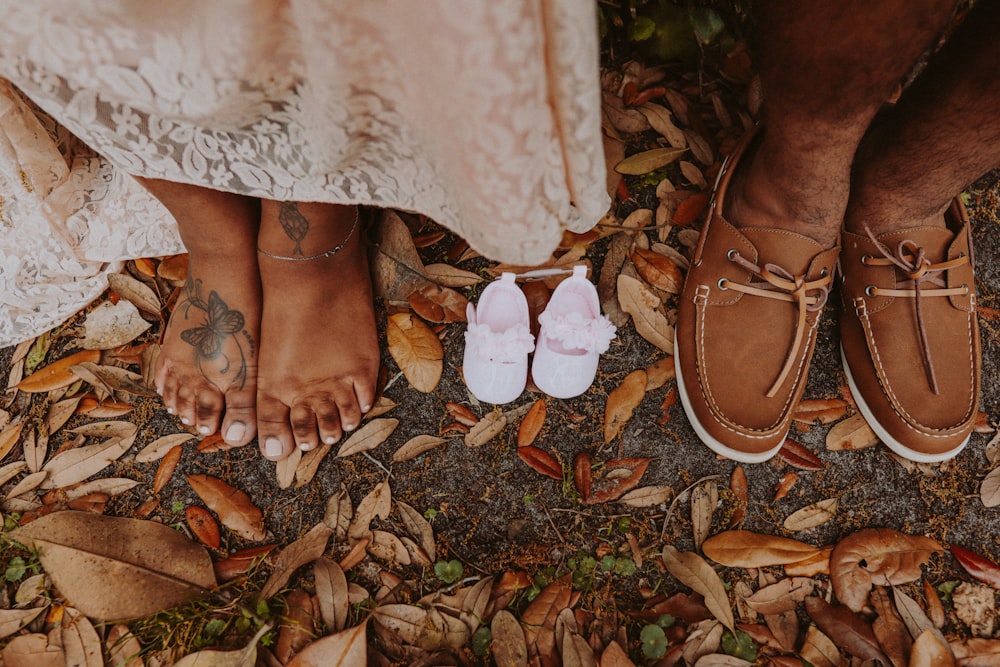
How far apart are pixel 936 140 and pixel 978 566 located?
0.86m

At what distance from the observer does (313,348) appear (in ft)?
3.81

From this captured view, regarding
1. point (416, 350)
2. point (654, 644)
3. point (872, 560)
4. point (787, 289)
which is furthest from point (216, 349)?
point (872, 560)

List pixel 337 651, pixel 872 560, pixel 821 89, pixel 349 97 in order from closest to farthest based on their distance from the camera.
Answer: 1. pixel 349 97
2. pixel 821 89
3. pixel 337 651
4. pixel 872 560

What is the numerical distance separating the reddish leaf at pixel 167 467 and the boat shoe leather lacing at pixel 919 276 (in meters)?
1.51

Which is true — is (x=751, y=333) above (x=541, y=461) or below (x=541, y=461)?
above

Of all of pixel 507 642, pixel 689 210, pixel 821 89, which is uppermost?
pixel 821 89

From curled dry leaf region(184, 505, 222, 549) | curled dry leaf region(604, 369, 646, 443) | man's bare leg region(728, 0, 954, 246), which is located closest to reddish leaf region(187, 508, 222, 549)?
curled dry leaf region(184, 505, 222, 549)

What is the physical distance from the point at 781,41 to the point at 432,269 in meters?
0.81

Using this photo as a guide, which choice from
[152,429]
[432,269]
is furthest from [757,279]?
[152,429]

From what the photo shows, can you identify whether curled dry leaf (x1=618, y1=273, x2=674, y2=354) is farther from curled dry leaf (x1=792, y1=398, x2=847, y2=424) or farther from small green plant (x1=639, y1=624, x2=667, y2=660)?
small green plant (x1=639, y1=624, x2=667, y2=660)

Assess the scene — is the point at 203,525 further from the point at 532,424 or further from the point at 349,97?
the point at 349,97

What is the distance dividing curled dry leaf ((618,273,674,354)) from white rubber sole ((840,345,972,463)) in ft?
1.28

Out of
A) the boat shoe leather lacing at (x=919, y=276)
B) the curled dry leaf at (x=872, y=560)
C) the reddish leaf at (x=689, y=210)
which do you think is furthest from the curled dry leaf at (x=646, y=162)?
the curled dry leaf at (x=872, y=560)

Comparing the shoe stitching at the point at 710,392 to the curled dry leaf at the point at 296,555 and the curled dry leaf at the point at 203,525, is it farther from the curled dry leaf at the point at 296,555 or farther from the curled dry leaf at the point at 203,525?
the curled dry leaf at the point at 203,525
